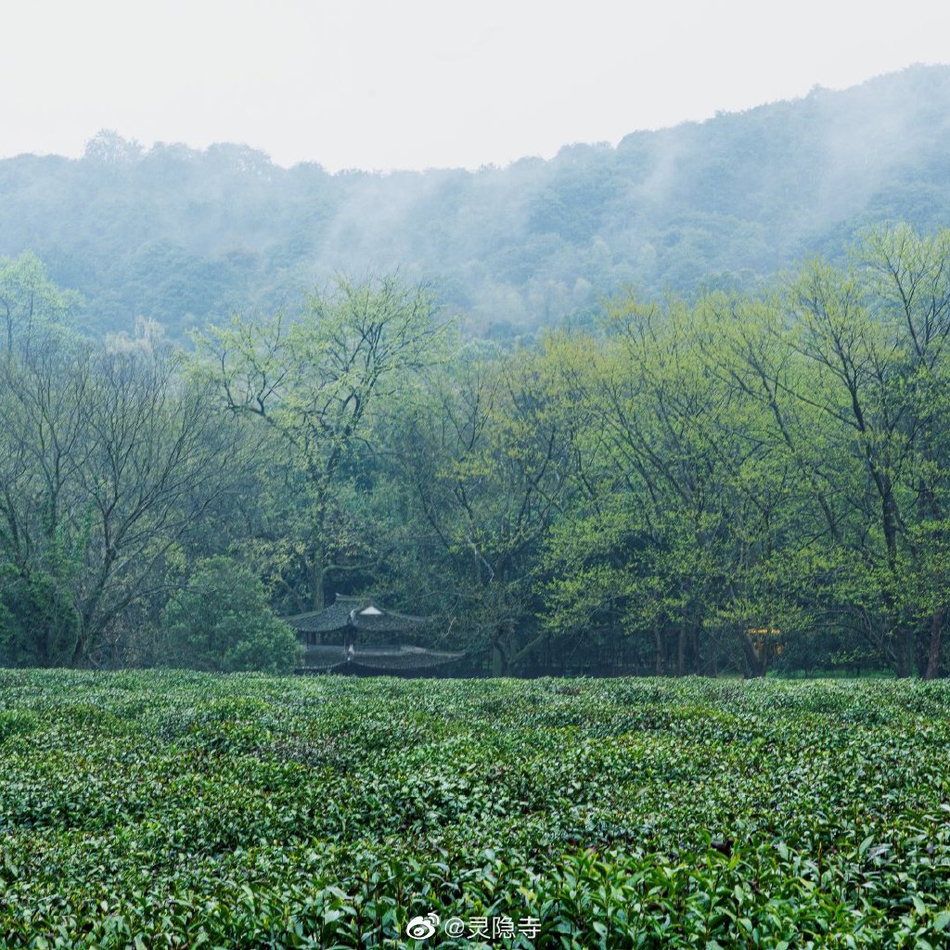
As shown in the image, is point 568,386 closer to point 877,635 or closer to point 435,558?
point 435,558

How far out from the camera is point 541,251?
77812 millimetres

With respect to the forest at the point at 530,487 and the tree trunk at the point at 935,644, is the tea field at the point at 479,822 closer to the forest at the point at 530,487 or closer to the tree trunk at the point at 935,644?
the tree trunk at the point at 935,644

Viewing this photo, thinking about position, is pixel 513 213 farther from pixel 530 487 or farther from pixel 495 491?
pixel 530 487

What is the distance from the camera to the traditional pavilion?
30297 mm

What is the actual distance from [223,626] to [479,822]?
20629 mm

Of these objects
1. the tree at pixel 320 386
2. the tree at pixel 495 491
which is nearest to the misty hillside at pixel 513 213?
the tree at pixel 320 386

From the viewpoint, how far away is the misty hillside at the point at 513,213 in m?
68.6

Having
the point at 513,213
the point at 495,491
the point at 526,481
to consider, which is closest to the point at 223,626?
the point at 495,491

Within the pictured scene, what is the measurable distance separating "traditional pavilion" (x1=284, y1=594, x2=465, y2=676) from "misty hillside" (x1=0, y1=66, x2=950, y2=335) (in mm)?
36309

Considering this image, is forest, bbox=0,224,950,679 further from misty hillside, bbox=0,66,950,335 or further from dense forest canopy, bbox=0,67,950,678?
misty hillside, bbox=0,66,950,335

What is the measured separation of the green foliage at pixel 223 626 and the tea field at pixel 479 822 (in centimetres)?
1280

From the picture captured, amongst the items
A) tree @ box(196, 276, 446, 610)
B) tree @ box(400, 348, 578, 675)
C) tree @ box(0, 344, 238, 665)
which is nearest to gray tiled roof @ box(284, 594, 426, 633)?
tree @ box(400, 348, 578, 675)

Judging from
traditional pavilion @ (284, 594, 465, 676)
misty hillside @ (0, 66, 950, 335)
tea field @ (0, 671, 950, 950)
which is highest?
misty hillside @ (0, 66, 950, 335)

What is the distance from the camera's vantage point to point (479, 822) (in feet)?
20.3
